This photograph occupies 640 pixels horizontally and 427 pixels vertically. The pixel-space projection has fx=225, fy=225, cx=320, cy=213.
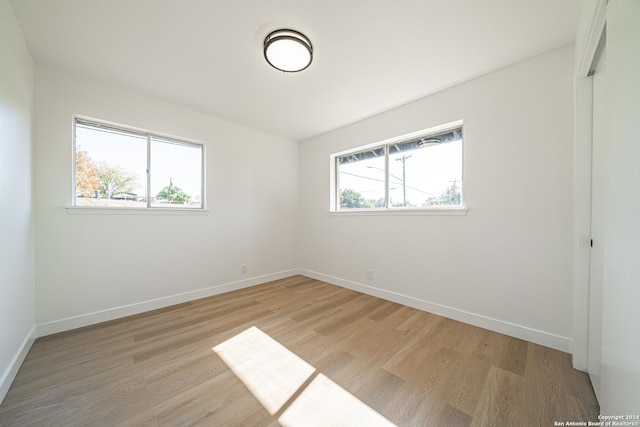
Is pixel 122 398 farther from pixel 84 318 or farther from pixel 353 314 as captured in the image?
pixel 353 314

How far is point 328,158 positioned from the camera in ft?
12.2

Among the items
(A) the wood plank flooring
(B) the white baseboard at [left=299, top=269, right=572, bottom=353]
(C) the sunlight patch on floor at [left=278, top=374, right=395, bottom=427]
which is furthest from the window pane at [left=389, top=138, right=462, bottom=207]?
(C) the sunlight patch on floor at [left=278, top=374, right=395, bottom=427]

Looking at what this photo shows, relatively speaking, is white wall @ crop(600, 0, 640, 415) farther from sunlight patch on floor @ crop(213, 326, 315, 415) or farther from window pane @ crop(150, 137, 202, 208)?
window pane @ crop(150, 137, 202, 208)

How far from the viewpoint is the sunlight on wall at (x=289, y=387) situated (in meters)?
1.23

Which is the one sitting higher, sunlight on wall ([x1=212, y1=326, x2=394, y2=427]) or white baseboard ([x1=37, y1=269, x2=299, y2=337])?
white baseboard ([x1=37, y1=269, x2=299, y2=337])

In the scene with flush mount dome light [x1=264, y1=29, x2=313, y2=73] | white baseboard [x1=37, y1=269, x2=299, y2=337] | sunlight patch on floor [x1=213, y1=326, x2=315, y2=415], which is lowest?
sunlight patch on floor [x1=213, y1=326, x2=315, y2=415]

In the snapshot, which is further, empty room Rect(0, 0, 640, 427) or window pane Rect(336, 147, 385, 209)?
window pane Rect(336, 147, 385, 209)

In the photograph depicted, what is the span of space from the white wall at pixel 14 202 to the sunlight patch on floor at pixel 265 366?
1.30 m

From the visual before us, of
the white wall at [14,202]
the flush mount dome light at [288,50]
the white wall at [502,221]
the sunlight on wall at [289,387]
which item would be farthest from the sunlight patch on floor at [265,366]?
the flush mount dome light at [288,50]

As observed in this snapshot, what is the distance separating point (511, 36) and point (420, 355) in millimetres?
2582

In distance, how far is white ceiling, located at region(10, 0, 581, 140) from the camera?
152 cm

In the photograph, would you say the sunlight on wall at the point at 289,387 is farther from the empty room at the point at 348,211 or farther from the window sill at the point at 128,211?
the window sill at the point at 128,211

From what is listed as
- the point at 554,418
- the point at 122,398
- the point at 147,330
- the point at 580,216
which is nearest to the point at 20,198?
the point at 147,330

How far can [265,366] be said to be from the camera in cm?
165
